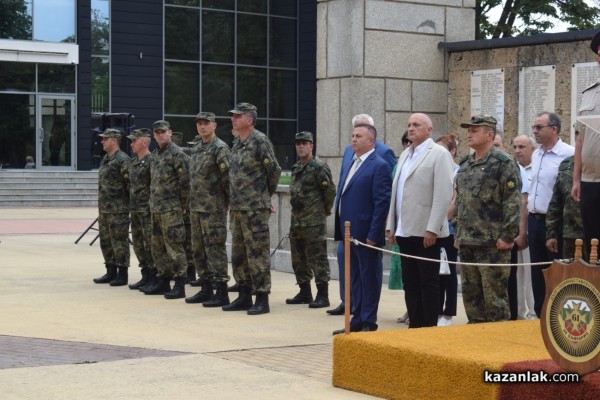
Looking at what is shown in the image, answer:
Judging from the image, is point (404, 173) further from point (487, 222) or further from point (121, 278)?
point (121, 278)

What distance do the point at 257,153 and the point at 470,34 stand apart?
195 inches

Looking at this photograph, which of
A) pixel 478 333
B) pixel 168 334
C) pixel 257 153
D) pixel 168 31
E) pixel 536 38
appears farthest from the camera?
pixel 168 31

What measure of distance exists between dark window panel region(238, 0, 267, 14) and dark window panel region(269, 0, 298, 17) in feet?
1.01

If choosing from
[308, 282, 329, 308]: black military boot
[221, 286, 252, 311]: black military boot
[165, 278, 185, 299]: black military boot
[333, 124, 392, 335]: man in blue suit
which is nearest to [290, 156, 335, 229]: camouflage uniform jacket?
[308, 282, 329, 308]: black military boot

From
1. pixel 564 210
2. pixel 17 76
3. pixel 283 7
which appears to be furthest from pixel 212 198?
pixel 283 7

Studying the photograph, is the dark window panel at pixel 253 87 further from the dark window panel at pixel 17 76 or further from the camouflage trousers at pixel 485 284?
the camouflage trousers at pixel 485 284

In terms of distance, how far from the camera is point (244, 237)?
11289 mm

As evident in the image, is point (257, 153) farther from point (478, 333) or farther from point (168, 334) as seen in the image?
point (478, 333)

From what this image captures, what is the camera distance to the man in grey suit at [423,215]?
8984mm

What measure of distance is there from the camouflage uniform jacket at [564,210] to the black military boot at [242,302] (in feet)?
11.2

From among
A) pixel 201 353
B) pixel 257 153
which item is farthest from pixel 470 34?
pixel 201 353

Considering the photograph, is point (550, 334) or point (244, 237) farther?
point (244, 237)

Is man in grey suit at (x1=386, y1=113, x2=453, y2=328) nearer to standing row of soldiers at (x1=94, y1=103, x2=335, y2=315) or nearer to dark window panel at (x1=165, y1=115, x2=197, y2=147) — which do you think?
standing row of soldiers at (x1=94, y1=103, x2=335, y2=315)

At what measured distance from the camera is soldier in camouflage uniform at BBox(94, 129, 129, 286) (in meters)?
13.7
